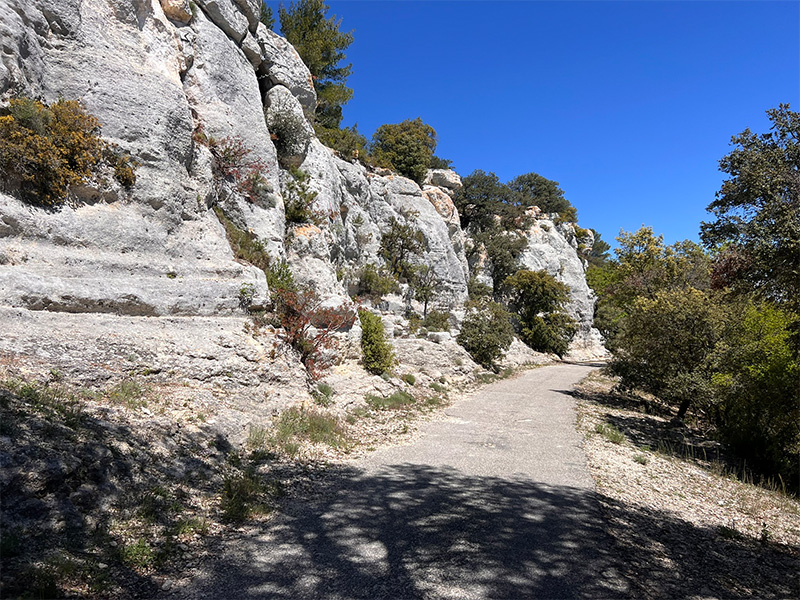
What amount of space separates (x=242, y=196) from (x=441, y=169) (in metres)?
32.5

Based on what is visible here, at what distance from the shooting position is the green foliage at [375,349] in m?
14.3

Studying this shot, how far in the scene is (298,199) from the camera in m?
17.5

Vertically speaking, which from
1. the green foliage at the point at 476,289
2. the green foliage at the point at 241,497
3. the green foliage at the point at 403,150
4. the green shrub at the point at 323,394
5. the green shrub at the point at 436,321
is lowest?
the green foliage at the point at 241,497

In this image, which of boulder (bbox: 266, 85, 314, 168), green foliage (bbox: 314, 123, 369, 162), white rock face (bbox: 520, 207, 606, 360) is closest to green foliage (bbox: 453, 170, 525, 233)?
white rock face (bbox: 520, 207, 606, 360)

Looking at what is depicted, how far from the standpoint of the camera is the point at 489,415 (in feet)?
42.9

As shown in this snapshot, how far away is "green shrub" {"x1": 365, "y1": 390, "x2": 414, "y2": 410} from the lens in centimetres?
1194

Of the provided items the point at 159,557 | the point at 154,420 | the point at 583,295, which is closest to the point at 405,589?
the point at 159,557

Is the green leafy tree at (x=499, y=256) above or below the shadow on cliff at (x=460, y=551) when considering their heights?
above

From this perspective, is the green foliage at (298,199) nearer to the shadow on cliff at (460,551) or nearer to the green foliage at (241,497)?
the green foliage at (241,497)

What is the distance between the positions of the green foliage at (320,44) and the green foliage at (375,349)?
58.3 feet

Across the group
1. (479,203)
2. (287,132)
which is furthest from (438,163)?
(287,132)

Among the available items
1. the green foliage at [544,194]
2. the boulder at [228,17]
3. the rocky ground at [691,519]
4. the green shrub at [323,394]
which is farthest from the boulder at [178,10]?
the green foliage at [544,194]

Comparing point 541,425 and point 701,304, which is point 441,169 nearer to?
point 701,304

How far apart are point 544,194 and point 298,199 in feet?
156
